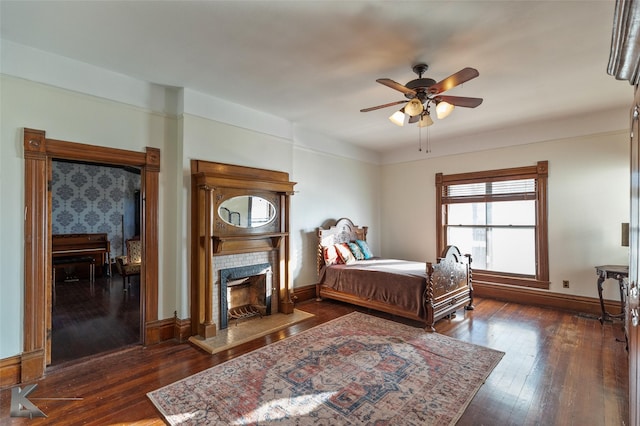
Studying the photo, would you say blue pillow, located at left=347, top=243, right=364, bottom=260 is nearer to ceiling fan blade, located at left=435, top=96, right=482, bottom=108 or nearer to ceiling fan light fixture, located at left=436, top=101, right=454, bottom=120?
ceiling fan light fixture, located at left=436, top=101, right=454, bottom=120

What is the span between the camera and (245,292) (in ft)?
13.4

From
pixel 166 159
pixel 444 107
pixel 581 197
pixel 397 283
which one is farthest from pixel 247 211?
pixel 581 197

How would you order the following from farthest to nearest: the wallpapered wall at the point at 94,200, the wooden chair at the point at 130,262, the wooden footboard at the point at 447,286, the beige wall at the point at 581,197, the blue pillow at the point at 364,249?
the wallpapered wall at the point at 94,200 < the blue pillow at the point at 364,249 < the wooden chair at the point at 130,262 < the beige wall at the point at 581,197 < the wooden footboard at the point at 447,286

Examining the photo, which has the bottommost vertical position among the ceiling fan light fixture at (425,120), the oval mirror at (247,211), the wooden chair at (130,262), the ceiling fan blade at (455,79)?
the wooden chair at (130,262)

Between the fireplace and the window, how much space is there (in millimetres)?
3411

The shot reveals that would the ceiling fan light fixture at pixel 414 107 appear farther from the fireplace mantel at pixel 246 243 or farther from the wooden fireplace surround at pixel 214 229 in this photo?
the fireplace mantel at pixel 246 243

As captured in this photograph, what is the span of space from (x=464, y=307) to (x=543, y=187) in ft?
7.23

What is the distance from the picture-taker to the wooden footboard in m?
3.60

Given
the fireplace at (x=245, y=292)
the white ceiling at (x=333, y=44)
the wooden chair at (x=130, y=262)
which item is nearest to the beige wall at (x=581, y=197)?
the white ceiling at (x=333, y=44)

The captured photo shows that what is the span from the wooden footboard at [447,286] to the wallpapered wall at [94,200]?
23.1 ft

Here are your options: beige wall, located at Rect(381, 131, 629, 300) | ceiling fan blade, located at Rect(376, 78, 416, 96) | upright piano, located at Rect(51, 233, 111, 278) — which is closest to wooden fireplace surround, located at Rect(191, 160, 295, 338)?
ceiling fan blade, located at Rect(376, 78, 416, 96)

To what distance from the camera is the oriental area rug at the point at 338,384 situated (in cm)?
205

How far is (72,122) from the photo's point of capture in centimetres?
278

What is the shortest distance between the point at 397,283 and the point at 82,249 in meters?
6.42
